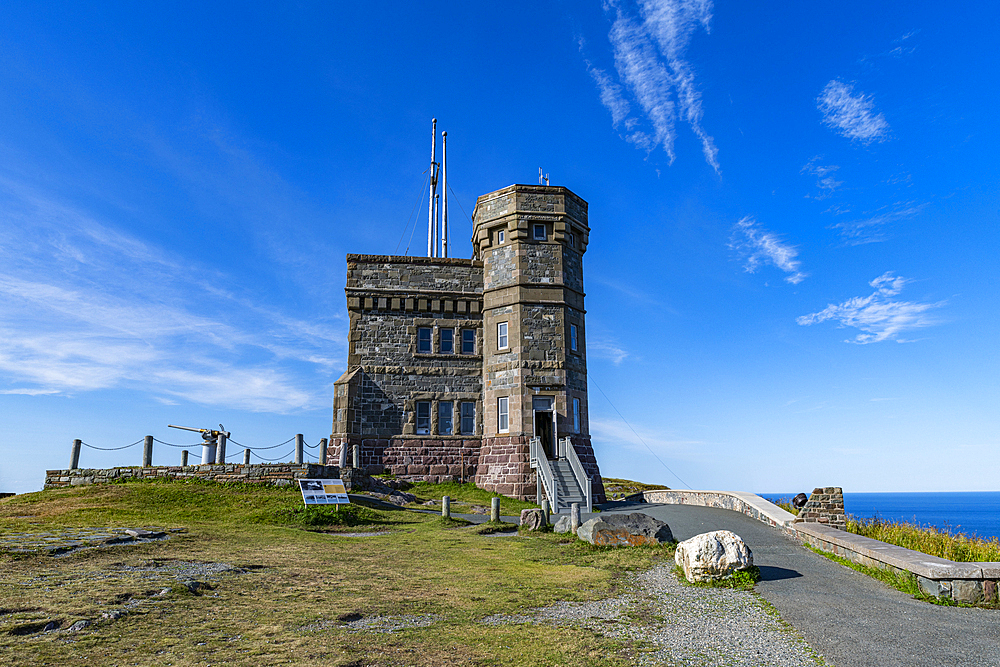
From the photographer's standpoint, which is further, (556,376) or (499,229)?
(499,229)

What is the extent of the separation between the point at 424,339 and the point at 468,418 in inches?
167

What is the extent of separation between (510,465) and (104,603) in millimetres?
20007

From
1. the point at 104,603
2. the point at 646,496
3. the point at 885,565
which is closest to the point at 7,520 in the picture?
the point at 104,603

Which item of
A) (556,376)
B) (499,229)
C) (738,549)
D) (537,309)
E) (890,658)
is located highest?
(499,229)

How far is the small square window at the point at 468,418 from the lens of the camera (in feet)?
96.8

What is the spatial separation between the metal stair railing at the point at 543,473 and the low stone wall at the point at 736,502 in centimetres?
598

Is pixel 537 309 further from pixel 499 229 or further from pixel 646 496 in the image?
pixel 646 496

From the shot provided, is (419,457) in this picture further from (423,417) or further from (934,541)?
(934,541)

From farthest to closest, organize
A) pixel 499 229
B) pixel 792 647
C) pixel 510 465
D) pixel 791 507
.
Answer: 1. pixel 499 229
2. pixel 510 465
3. pixel 791 507
4. pixel 792 647

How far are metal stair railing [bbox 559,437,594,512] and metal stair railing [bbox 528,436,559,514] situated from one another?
36.0 inches

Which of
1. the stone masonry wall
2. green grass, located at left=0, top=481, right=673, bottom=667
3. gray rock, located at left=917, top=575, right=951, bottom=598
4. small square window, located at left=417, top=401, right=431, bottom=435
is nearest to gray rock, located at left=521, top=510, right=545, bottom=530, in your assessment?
green grass, located at left=0, top=481, right=673, bottom=667

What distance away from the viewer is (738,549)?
963 cm

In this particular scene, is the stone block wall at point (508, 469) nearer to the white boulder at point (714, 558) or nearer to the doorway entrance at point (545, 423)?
the doorway entrance at point (545, 423)

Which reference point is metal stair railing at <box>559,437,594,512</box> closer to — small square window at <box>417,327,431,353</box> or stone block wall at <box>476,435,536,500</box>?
stone block wall at <box>476,435,536,500</box>
